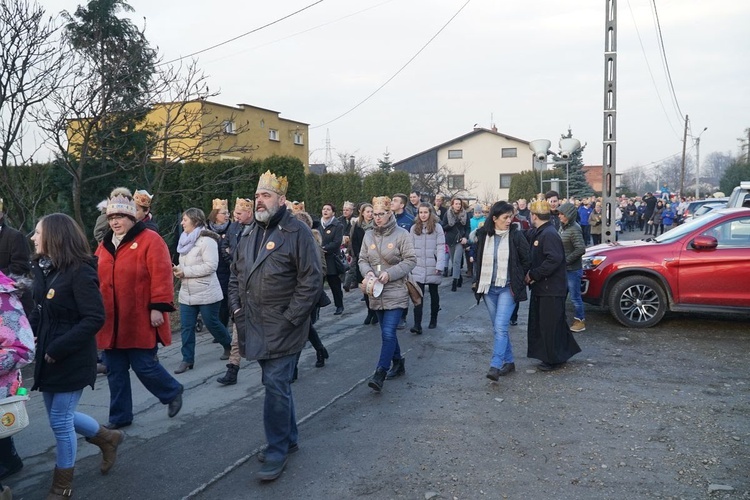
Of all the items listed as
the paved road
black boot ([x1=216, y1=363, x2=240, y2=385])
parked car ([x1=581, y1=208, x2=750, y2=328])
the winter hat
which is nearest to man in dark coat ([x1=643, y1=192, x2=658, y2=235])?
parked car ([x1=581, y1=208, x2=750, y2=328])

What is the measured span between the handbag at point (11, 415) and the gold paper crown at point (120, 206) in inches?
70.4

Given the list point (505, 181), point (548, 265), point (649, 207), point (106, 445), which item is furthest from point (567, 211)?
point (505, 181)

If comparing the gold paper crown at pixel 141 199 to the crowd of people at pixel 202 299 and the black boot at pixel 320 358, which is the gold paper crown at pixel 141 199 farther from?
the black boot at pixel 320 358

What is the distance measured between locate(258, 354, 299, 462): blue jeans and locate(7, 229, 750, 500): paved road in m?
0.20

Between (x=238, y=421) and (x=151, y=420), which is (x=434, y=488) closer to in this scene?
(x=238, y=421)

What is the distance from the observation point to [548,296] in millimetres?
6980

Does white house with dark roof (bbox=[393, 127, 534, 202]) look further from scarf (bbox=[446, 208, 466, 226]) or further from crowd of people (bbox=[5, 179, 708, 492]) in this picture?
crowd of people (bbox=[5, 179, 708, 492])

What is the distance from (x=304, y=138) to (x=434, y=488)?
38837 mm

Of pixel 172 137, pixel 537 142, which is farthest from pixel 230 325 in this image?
pixel 537 142

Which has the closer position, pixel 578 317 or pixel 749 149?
pixel 578 317

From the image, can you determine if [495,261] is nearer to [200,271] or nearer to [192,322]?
[200,271]

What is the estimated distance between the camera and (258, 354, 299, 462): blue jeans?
4379 mm

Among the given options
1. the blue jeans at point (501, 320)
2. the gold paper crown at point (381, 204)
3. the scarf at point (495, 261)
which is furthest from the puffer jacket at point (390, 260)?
the blue jeans at point (501, 320)

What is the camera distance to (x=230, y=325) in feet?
31.9
